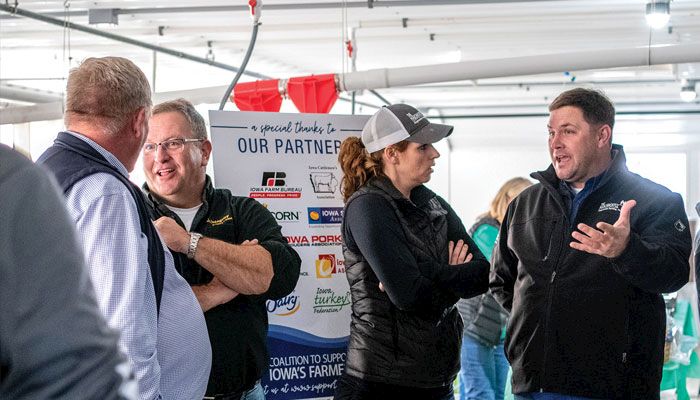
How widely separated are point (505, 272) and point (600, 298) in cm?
45

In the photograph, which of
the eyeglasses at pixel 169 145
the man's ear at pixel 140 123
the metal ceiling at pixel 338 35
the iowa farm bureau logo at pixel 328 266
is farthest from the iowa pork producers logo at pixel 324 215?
the metal ceiling at pixel 338 35

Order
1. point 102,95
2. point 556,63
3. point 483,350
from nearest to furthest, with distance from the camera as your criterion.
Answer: point 102,95 → point 483,350 → point 556,63

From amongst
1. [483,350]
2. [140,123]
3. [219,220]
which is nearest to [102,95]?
[140,123]

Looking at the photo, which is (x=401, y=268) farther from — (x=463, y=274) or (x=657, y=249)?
(x=657, y=249)

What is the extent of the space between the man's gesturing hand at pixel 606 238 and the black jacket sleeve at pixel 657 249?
32 millimetres

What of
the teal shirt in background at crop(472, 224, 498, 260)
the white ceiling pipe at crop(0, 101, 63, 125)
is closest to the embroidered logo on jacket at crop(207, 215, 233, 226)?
the teal shirt in background at crop(472, 224, 498, 260)

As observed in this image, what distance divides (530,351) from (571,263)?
12.9 inches

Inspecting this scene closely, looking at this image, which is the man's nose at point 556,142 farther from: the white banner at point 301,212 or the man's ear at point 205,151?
the man's ear at point 205,151

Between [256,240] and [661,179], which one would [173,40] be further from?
[661,179]

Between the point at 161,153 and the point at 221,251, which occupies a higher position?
the point at 161,153

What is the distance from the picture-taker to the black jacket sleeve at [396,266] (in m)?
3.14

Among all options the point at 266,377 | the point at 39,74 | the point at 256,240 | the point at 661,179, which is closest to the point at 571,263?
the point at 256,240

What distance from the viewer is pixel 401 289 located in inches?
123

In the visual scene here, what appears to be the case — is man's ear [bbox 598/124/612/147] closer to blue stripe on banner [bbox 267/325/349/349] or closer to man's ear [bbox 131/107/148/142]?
blue stripe on banner [bbox 267/325/349/349]
